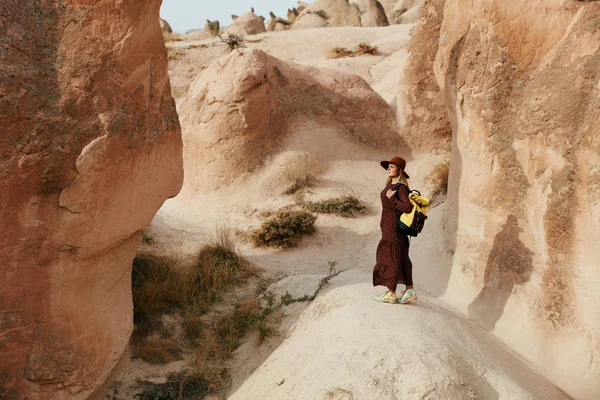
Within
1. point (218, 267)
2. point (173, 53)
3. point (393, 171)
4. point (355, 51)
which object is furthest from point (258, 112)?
point (173, 53)

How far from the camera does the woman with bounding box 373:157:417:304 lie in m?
4.78

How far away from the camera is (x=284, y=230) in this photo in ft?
25.2

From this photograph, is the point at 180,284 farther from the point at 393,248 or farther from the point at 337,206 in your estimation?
the point at 337,206

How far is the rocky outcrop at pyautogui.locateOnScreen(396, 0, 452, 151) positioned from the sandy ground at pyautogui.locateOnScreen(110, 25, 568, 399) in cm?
36

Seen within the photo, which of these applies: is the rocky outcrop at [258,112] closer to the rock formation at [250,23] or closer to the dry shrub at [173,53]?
the dry shrub at [173,53]

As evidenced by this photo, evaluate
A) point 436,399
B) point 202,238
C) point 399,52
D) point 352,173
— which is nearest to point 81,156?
point 436,399

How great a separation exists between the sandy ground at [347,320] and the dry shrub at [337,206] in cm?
10

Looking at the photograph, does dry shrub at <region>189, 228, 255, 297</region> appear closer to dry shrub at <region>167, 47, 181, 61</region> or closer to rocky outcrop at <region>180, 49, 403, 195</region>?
rocky outcrop at <region>180, 49, 403, 195</region>

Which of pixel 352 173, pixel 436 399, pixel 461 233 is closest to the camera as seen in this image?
pixel 436 399

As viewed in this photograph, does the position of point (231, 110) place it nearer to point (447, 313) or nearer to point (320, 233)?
point (320, 233)

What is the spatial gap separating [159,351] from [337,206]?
151 inches

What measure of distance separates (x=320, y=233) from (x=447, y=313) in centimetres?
320

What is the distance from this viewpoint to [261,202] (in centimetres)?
861

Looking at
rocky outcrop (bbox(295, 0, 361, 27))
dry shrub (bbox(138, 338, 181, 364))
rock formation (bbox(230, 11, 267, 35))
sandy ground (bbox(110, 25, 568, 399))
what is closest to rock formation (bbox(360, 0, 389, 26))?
rocky outcrop (bbox(295, 0, 361, 27))
